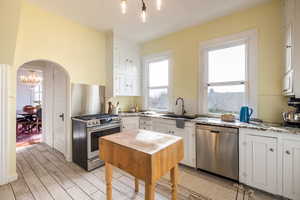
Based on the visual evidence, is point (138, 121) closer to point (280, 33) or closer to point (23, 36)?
→ point (23, 36)

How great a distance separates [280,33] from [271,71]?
0.63 metres

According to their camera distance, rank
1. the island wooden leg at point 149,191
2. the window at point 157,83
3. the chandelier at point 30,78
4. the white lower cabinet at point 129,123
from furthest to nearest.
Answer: the chandelier at point 30,78
the window at point 157,83
the white lower cabinet at point 129,123
the island wooden leg at point 149,191

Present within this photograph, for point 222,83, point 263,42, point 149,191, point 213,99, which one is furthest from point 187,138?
point 263,42

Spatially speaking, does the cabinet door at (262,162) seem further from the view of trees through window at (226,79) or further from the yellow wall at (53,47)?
the yellow wall at (53,47)

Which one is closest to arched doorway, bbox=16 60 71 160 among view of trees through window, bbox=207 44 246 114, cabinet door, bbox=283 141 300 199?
view of trees through window, bbox=207 44 246 114

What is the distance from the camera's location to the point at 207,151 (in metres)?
2.51

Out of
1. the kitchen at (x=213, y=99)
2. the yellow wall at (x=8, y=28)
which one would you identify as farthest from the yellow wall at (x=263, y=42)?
the yellow wall at (x=8, y=28)

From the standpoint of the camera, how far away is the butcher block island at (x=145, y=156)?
1.24 m

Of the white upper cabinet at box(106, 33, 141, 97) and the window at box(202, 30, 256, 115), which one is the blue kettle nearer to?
the window at box(202, 30, 256, 115)

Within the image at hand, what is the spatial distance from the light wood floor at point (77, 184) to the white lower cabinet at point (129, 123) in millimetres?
997

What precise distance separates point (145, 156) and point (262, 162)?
1890mm

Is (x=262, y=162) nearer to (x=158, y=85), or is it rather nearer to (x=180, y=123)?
(x=180, y=123)

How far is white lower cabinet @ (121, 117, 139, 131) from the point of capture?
11.2 feet

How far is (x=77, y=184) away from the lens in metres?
2.26
